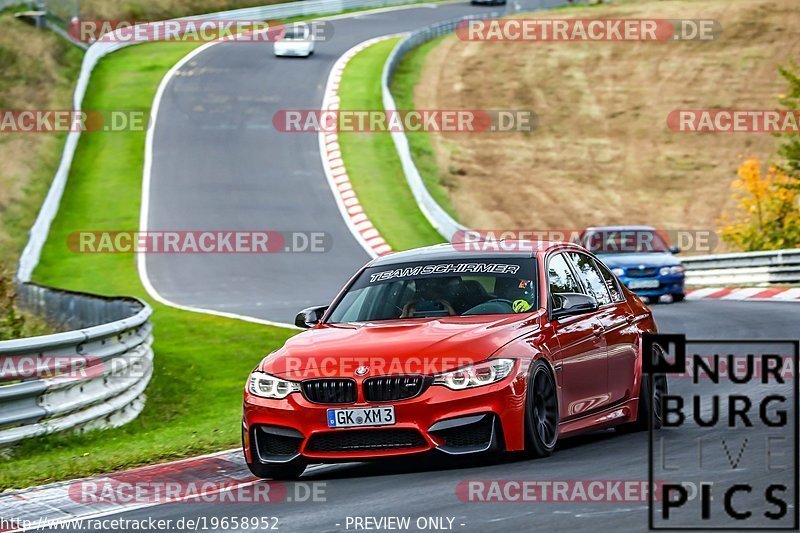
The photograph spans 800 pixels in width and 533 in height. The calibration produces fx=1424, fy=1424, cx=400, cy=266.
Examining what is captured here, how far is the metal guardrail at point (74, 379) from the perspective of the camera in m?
11.3

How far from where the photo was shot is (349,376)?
8.71 meters

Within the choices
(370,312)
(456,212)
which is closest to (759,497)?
(370,312)

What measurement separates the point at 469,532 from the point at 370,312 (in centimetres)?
343

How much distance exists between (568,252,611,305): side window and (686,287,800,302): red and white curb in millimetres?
15561

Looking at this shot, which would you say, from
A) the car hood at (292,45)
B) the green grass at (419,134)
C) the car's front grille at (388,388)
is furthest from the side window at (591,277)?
the car hood at (292,45)

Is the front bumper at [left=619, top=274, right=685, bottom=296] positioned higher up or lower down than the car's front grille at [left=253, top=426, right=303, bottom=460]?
lower down

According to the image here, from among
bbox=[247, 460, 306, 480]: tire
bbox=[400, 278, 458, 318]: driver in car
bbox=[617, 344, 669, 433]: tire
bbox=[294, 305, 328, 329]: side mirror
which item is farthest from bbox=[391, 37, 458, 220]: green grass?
bbox=[247, 460, 306, 480]: tire

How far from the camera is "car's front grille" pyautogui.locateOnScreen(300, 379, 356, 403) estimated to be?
28.6ft

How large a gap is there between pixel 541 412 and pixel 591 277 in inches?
77.0

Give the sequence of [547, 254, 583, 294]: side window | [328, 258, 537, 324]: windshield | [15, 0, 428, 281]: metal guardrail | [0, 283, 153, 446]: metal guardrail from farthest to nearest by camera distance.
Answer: [15, 0, 428, 281]: metal guardrail
[0, 283, 153, 446]: metal guardrail
[547, 254, 583, 294]: side window
[328, 258, 537, 324]: windshield

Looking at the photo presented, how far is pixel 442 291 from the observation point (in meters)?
9.90

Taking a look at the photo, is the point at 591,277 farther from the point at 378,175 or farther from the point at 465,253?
the point at 378,175

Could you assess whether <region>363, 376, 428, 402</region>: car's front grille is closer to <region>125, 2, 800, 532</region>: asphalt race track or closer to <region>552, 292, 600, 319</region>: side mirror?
<region>125, 2, 800, 532</region>: asphalt race track

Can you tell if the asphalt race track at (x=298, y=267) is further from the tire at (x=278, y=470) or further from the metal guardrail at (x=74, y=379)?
the metal guardrail at (x=74, y=379)
